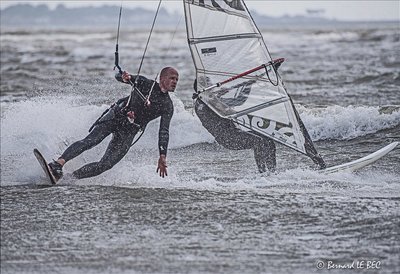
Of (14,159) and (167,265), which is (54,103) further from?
(167,265)

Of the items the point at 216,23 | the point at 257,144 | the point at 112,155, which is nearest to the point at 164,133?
the point at 112,155

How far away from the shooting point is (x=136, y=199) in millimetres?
6465

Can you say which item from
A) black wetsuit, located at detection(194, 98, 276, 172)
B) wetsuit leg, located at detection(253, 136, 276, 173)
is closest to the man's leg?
black wetsuit, located at detection(194, 98, 276, 172)

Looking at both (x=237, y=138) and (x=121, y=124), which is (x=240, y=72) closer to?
(x=237, y=138)

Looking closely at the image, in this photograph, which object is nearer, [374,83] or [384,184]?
[384,184]

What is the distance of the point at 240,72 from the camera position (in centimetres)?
756

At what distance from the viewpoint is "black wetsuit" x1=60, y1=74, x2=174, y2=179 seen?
7.02 metres

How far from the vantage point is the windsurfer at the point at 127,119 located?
7.02m

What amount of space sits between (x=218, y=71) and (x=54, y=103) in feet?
9.36

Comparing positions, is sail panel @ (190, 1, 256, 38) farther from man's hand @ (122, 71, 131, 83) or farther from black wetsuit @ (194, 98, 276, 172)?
man's hand @ (122, 71, 131, 83)

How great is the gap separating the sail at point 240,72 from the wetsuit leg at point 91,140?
3.66 feet

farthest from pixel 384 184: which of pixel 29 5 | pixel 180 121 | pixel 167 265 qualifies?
pixel 29 5

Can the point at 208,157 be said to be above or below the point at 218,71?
below

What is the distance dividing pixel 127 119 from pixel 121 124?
0.09 metres
